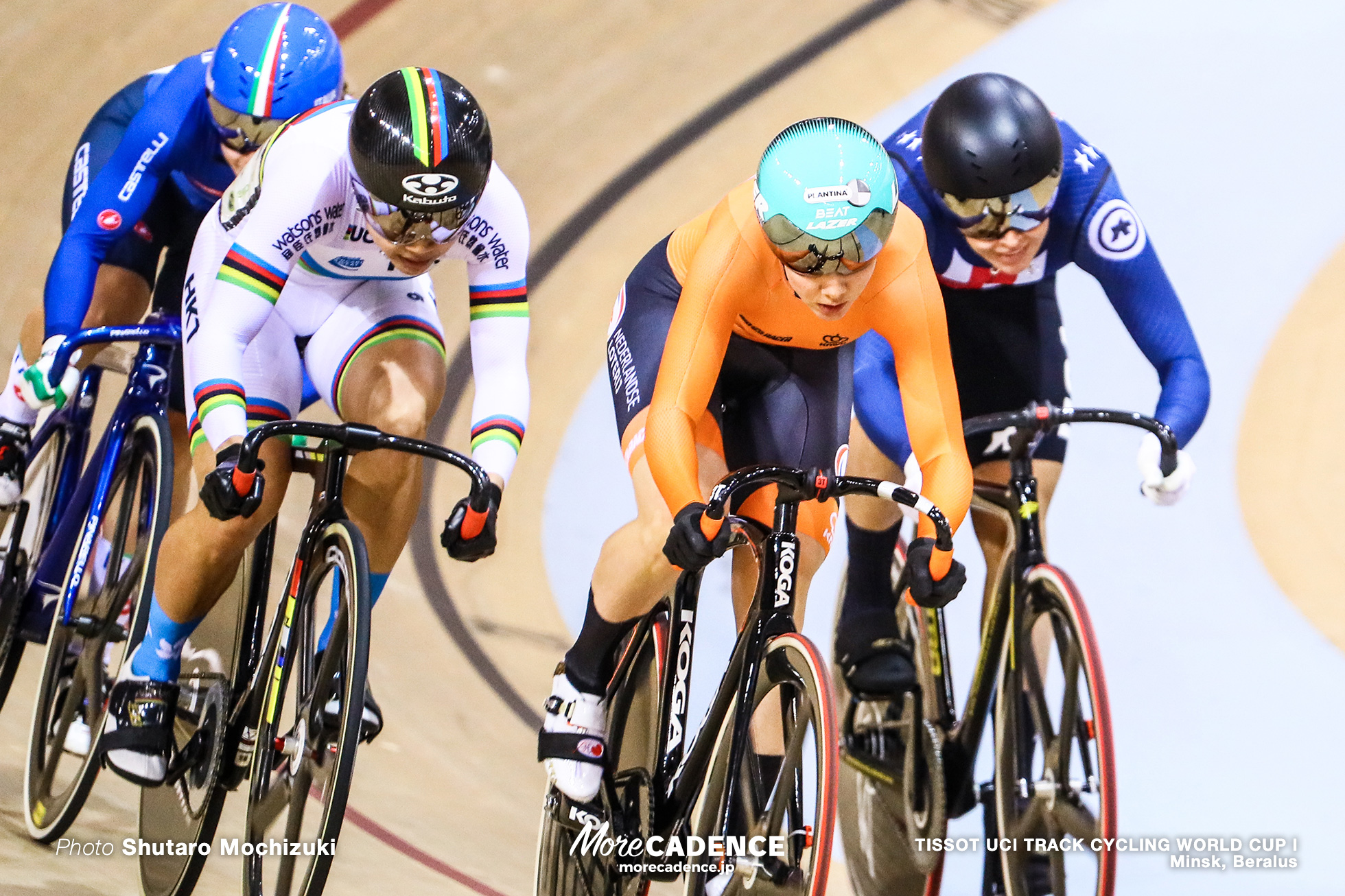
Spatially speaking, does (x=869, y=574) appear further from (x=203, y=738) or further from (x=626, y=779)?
(x=203, y=738)

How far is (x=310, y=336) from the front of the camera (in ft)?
11.0

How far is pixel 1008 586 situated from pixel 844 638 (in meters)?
0.62

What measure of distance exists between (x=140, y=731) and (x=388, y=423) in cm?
84

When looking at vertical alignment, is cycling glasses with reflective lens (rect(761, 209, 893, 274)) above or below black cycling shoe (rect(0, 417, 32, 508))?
above

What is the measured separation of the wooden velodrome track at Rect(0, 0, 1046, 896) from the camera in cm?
572

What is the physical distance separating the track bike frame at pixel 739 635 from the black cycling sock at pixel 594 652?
11cm

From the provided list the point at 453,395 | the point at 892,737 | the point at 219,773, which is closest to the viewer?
the point at 219,773

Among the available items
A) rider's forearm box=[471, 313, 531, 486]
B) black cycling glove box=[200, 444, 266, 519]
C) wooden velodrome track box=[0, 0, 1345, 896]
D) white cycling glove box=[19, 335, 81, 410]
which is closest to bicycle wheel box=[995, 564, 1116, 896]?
rider's forearm box=[471, 313, 531, 486]

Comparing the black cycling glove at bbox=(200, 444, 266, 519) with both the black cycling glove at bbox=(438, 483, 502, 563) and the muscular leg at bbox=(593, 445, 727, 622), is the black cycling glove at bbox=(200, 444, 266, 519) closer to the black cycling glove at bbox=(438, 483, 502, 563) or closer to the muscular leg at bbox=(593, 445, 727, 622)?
the black cycling glove at bbox=(438, 483, 502, 563)

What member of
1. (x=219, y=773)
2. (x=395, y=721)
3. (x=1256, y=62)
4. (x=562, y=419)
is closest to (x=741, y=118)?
(x=562, y=419)

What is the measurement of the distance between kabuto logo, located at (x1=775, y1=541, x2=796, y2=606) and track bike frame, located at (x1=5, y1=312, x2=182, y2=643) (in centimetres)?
164

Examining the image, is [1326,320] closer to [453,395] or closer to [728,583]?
[728,583]

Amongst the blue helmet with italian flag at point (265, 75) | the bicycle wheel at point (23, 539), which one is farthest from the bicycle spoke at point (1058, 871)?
the bicycle wheel at point (23, 539)

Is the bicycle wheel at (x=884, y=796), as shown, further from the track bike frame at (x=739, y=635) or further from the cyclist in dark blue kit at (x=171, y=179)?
the cyclist in dark blue kit at (x=171, y=179)
